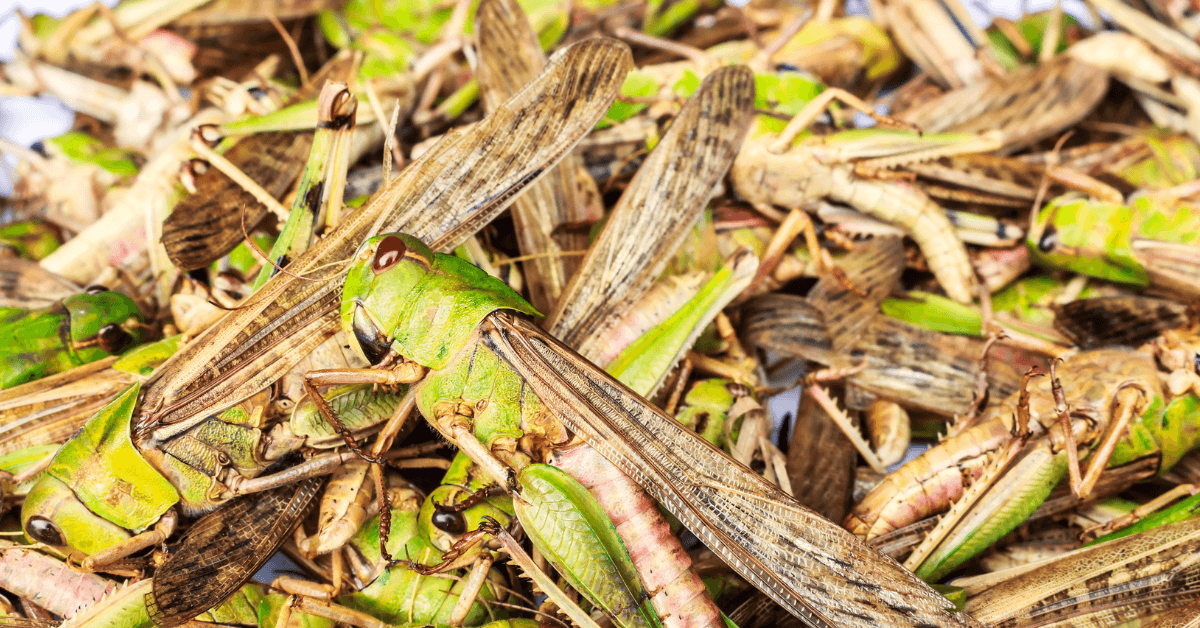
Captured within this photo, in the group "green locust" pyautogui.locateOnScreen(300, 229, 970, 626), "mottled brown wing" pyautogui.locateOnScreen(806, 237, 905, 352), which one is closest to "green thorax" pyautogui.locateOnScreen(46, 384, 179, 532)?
"green locust" pyautogui.locateOnScreen(300, 229, 970, 626)

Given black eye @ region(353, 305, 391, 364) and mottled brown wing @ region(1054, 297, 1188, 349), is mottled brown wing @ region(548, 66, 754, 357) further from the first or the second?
mottled brown wing @ region(1054, 297, 1188, 349)

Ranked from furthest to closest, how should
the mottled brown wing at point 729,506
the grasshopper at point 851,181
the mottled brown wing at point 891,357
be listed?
the grasshopper at point 851,181 < the mottled brown wing at point 891,357 < the mottled brown wing at point 729,506

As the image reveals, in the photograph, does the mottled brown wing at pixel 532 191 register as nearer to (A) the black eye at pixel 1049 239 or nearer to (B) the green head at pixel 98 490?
(B) the green head at pixel 98 490

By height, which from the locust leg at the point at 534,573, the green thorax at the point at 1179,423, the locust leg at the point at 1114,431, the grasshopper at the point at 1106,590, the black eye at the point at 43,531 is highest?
the black eye at the point at 43,531

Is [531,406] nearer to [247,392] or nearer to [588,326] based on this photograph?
[588,326]

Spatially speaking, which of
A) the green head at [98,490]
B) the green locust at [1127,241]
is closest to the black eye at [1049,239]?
the green locust at [1127,241]

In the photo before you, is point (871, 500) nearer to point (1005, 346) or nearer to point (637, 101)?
point (1005, 346)
